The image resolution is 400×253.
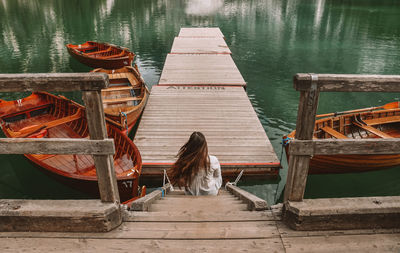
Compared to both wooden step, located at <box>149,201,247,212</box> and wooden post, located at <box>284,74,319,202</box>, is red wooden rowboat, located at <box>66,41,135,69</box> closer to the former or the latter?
wooden step, located at <box>149,201,247,212</box>

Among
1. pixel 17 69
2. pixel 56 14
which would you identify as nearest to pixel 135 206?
pixel 17 69

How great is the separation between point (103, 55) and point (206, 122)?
1263 centimetres

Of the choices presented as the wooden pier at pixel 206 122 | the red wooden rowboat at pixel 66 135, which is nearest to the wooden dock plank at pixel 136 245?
the red wooden rowboat at pixel 66 135

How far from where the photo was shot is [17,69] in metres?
18.2

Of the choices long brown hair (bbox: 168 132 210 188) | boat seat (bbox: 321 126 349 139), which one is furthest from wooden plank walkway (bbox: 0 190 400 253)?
boat seat (bbox: 321 126 349 139)

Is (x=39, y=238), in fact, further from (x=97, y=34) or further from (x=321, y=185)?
(x=97, y=34)

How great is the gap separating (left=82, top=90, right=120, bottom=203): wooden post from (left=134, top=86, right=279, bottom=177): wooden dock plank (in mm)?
4063

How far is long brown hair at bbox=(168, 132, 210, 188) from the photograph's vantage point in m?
3.36

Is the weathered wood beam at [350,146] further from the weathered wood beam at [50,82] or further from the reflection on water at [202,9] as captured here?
the reflection on water at [202,9]

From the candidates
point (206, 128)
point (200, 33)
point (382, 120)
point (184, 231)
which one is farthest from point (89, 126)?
point (200, 33)

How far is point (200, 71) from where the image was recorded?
1454 cm

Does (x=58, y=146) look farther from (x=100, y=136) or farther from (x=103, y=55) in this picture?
(x=103, y=55)

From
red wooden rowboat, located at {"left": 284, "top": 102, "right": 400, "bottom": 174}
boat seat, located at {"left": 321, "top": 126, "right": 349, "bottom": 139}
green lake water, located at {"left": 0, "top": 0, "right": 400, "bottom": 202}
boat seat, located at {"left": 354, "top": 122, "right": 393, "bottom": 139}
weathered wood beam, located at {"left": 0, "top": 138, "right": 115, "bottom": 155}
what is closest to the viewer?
weathered wood beam, located at {"left": 0, "top": 138, "right": 115, "bottom": 155}

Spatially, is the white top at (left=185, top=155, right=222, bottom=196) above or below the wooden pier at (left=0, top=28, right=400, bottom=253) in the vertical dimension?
below
